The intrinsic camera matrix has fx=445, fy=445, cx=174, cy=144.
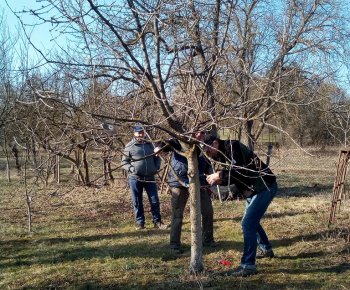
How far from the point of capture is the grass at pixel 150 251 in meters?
4.59

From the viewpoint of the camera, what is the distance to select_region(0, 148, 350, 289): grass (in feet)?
15.0

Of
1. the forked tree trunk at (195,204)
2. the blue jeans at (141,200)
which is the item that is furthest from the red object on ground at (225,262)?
the blue jeans at (141,200)

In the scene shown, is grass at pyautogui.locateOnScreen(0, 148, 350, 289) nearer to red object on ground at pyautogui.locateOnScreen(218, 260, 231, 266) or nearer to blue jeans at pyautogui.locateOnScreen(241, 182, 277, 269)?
red object on ground at pyautogui.locateOnScreen(218, 260, 231, 266)

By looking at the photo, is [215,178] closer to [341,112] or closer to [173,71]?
[173,71]

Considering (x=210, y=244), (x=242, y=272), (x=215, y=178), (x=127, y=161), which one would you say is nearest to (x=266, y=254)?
(x=242, y=272)

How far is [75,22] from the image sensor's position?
3.98m

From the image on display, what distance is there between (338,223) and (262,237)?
2090mm

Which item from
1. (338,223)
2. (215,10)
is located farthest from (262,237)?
(215,10)

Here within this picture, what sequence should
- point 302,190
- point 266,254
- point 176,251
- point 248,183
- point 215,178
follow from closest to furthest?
point 215,178 → point 248,183 → point 266,254 → point 176,251 → point 302,190

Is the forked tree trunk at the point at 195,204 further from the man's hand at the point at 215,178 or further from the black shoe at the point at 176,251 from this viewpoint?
the black shoe at the point at 176,251

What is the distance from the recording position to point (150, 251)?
5867 mm

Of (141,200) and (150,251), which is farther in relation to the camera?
(141,200)

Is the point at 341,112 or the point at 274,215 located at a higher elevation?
the point at 341,112

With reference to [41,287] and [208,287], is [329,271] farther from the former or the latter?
[41,287]
